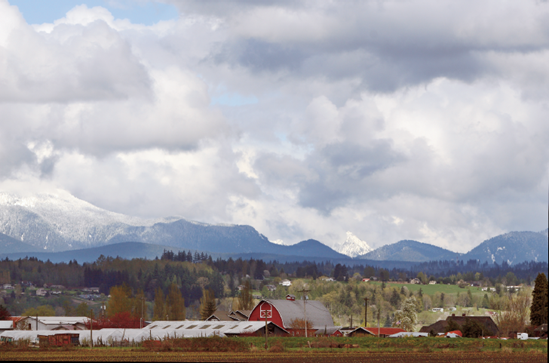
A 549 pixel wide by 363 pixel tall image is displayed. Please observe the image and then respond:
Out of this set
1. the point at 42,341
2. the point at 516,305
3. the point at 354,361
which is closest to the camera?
the point at 354,361

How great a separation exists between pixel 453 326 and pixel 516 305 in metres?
35.6

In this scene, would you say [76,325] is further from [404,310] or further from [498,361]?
[498,361]

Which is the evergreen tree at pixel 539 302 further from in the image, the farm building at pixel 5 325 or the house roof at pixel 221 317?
the farm building at pixel 5 325

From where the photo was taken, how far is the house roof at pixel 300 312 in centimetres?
14688

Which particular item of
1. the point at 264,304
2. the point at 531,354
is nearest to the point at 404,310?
the point at 264,304

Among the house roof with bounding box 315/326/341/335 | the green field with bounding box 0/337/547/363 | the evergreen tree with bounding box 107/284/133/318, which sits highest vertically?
the evergreen tree with bounding box 107/284/133/318

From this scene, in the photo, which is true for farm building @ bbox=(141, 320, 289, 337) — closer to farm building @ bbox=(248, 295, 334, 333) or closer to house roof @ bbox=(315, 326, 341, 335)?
farm building @ bbox=(248, 295, 334, 333)

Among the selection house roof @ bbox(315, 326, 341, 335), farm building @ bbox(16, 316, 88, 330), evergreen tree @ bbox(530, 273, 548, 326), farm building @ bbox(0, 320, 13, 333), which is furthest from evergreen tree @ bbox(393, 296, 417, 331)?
farm building @ bbox(0, 320, 13, 333)

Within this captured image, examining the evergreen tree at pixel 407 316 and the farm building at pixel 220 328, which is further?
the evergreen tree at pixel 407 316

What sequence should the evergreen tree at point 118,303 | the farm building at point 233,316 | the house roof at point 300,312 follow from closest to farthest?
the house roof at point 300,312 < the farm building at point 233,316 < the evergreen tree at point 118,303

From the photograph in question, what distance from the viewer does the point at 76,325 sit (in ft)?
534

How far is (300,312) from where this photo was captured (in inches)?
5940

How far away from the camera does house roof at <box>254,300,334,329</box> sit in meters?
147

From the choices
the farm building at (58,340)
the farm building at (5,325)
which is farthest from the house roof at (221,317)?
the farm building at (5,325)
